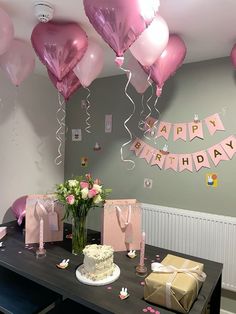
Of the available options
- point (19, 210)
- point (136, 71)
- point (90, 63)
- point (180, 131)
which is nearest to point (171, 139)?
point (180, 131)

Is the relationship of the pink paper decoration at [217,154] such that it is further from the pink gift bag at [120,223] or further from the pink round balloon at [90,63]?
the pink round balloon at [90,63]

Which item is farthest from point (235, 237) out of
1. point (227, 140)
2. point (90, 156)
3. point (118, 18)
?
point (118, 18)

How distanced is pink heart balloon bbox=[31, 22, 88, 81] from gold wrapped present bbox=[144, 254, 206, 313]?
4.14 feet

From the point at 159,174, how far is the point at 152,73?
1048mm

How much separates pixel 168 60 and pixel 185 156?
929 millimetres

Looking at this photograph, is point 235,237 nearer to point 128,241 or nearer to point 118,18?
point 128,241

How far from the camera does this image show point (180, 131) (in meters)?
2.27

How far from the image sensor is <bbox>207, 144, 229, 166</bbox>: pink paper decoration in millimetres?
2098

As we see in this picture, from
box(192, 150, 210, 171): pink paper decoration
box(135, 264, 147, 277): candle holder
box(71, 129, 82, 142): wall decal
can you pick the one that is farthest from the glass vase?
box(71, 129, 82, 142): wall decal

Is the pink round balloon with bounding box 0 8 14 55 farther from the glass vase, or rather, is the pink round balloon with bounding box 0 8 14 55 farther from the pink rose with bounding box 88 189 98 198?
the glass vase

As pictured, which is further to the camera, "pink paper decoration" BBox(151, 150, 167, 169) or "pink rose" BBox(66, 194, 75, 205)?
"pink paper decoration" BBox(151, 150, 167, 169)

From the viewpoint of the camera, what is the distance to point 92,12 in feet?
3.67

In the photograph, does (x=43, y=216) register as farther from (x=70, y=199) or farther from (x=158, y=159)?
(x=158, y=159)

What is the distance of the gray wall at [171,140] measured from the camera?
2.10 m
